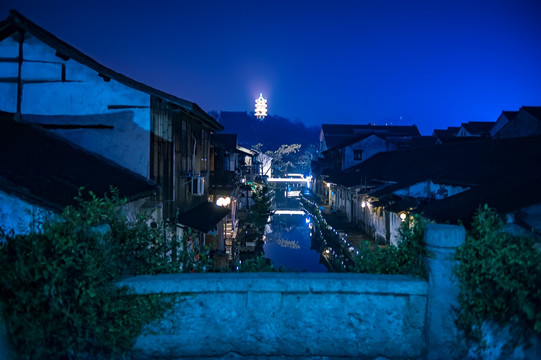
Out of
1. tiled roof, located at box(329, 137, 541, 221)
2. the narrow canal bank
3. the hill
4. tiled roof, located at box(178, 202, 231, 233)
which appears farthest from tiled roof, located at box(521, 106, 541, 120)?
the hill

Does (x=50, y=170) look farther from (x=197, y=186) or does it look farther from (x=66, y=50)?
(x=197, y=186)

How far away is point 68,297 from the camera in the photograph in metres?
4.02

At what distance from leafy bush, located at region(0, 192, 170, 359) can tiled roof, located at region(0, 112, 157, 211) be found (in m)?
3.28

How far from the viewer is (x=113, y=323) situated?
14.1 feet

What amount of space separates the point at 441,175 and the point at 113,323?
19425mm

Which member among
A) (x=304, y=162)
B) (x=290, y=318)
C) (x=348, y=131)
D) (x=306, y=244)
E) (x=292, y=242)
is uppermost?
(x=348, y=131)

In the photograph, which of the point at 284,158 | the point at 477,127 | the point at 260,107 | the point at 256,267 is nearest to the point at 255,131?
the point at 260,107

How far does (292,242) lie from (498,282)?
2787 centimetres

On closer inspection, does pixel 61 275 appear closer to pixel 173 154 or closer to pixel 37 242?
pixel 37 242

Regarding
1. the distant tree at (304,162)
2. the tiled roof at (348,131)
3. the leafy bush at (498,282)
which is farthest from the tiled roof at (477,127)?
the leafy bush at (498,282)

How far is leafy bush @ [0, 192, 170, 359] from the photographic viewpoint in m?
3.87

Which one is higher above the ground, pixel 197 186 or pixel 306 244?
pixel 197 186

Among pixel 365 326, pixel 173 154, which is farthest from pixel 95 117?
pixel 365 326

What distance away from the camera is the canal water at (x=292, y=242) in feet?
82.5
